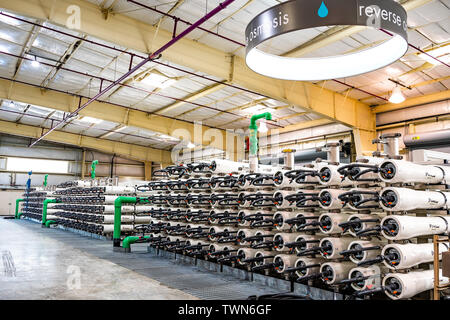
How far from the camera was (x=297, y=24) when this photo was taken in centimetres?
346

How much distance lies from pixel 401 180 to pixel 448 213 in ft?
5.37

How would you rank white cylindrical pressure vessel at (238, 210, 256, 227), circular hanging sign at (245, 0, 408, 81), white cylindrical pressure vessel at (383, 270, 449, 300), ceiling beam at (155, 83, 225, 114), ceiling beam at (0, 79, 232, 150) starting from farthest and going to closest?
ceiling beam at (0, 79, 232, 150) < ceiling beam at (155, 83, 225, 114) < white cylindrical pressure vessel at (238, 210, 256, 227) < white cylindrical pressure vessel at (383, 270, 449, 300) < circular hanging sign at (245, 0, 408, 81)

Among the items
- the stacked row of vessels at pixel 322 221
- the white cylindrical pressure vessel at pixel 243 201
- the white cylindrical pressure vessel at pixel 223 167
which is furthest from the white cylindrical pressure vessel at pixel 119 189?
the white cylindrical pressure vessel at pixel 243 201

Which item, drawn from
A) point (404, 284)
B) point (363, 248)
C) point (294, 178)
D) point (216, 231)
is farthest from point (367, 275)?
point (216, 231)

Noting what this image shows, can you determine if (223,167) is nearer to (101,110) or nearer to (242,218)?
(242,218)

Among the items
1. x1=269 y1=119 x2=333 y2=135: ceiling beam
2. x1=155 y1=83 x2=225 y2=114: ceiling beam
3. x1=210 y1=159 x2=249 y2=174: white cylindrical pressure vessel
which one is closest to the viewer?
x1=210 y1=159 x2=249 y2=174: white cylindrical pressure vessel

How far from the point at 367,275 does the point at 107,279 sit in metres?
3.73

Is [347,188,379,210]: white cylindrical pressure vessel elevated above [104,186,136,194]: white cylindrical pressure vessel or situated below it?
below

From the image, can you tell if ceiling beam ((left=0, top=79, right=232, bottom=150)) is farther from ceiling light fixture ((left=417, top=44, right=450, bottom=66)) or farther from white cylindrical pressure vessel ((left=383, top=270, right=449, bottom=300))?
white cylindrical pressure vessel ((left=383, top=270, right=449, bottom=300))

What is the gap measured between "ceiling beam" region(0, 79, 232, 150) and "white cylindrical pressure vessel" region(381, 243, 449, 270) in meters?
14.4

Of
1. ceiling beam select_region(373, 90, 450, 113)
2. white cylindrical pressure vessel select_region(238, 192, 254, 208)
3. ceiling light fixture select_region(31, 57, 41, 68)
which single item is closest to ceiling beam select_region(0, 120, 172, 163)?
ceiling light fixture select_region(31, 57, 41, 68)

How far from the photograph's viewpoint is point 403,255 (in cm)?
374

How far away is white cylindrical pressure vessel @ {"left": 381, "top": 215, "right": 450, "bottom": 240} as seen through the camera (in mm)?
3799
